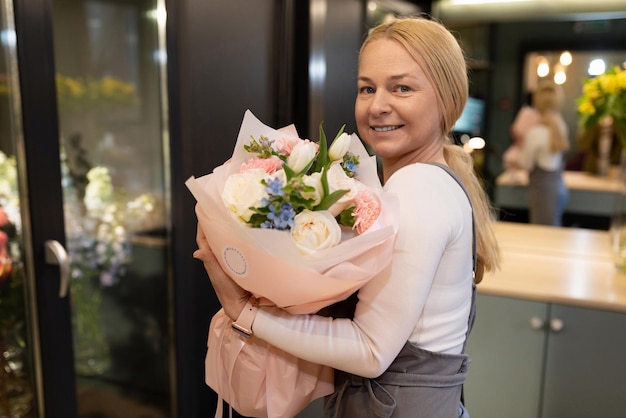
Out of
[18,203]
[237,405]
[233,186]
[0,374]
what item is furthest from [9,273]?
[233,186]

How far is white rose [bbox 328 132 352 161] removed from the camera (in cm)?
90

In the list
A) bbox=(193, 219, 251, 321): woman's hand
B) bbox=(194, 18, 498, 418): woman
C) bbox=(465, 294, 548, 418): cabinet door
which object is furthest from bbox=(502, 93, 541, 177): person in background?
bbox=(193, 219, 251, 321): woman's hand

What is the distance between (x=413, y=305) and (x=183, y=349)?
1322 millimetres

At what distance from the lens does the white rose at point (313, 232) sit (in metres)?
0.79

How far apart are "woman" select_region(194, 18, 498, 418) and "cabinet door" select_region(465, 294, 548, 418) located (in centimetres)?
89

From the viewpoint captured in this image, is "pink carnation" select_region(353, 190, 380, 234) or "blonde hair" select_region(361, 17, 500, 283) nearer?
"pink carnation" select_region(353, 190, 380, 234)

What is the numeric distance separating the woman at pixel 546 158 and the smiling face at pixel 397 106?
4.81 feet

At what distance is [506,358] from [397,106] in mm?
1235

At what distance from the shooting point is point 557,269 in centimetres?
212

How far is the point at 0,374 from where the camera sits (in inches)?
66.0

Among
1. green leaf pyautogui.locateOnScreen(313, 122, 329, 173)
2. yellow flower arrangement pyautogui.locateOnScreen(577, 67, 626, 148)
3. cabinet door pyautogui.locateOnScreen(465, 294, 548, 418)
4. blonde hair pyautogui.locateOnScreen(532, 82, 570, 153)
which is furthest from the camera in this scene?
blonde hair pyautogui.locateOnScreen(532, 82, 570, 153)

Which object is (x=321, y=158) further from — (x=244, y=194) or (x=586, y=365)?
(x=586, y=365)

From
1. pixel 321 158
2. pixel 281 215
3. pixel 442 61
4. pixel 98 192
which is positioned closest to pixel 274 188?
pixel 281 215

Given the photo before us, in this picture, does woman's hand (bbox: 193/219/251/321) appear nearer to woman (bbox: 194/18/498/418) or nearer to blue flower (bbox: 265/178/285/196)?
woman (bbox: 194/18/498/418)
